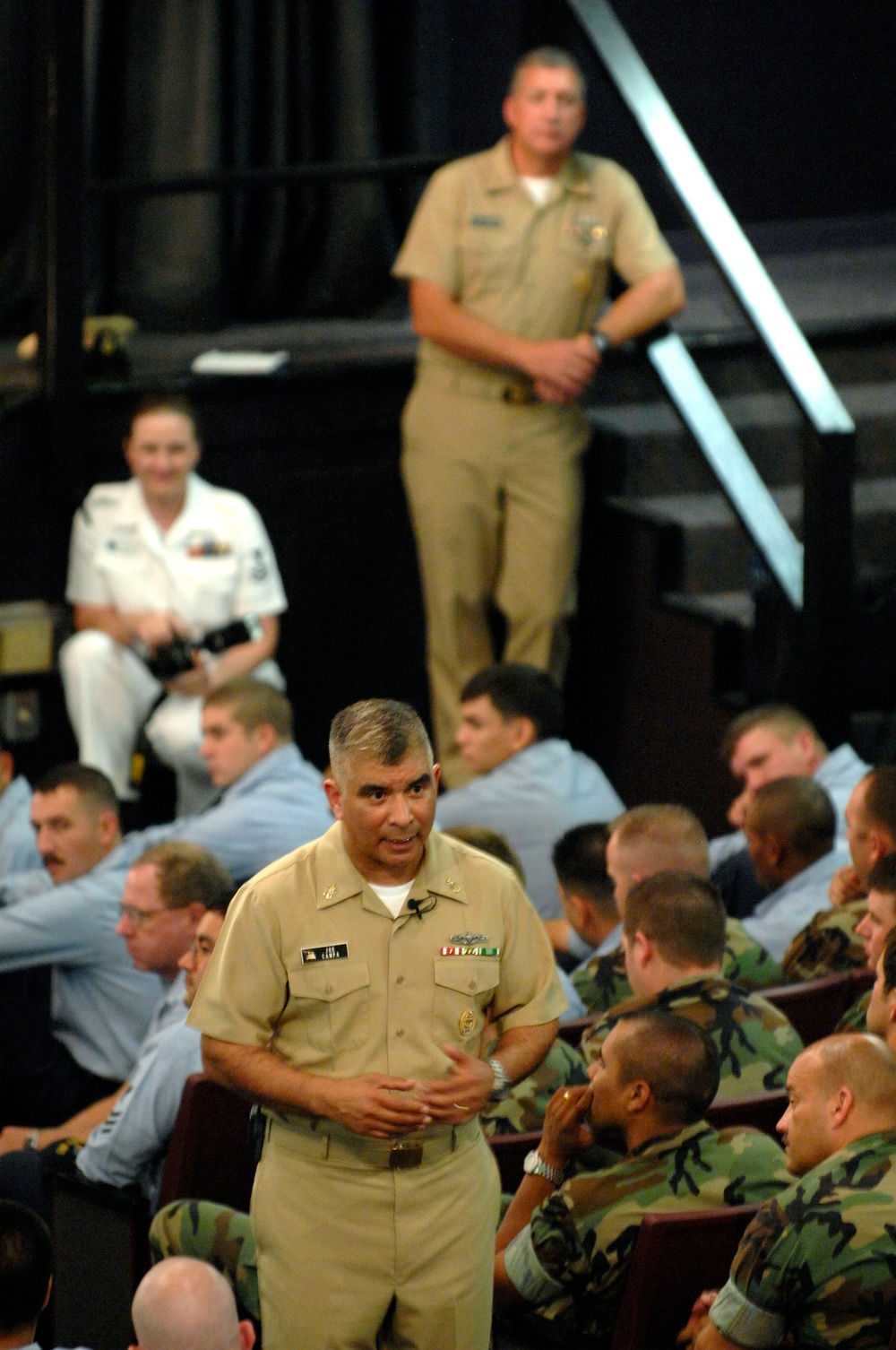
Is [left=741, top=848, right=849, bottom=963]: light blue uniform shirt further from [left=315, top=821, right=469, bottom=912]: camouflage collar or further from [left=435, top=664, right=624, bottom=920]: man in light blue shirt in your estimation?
[left=315, top=821, right=469, bottom=912]: camouflage collar

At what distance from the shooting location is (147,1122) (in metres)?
3.35

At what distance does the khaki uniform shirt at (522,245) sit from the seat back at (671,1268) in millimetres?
3162

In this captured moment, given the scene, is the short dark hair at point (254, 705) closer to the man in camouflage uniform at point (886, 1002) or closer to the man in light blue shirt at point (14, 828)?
the man in light blue shirt at point (14, 828)

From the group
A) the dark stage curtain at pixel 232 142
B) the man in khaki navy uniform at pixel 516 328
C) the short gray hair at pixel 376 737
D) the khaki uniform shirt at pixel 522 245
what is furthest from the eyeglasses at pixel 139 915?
the dark stage curtain at pixel 232 142

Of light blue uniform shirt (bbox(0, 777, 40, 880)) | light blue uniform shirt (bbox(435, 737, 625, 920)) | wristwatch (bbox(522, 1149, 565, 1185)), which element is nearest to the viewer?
wristwatch (bbox(522, 1149, 565, 1185))

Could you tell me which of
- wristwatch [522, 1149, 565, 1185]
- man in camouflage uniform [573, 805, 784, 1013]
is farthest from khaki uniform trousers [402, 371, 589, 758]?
wristwatch [522, 1149, 565, 1185]

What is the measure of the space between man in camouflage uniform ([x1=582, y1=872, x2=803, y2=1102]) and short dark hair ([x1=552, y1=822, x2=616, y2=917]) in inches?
25.5

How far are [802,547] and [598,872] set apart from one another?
4.75 ft

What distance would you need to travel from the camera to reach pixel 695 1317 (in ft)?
8.79

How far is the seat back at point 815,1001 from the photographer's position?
3.48 meters

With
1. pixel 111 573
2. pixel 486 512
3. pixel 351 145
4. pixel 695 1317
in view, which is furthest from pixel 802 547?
pixel 695 1317

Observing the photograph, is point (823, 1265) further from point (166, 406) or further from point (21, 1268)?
point (166, 406)

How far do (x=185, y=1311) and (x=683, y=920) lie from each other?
98 cm

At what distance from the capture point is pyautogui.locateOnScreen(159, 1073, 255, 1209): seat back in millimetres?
3164
